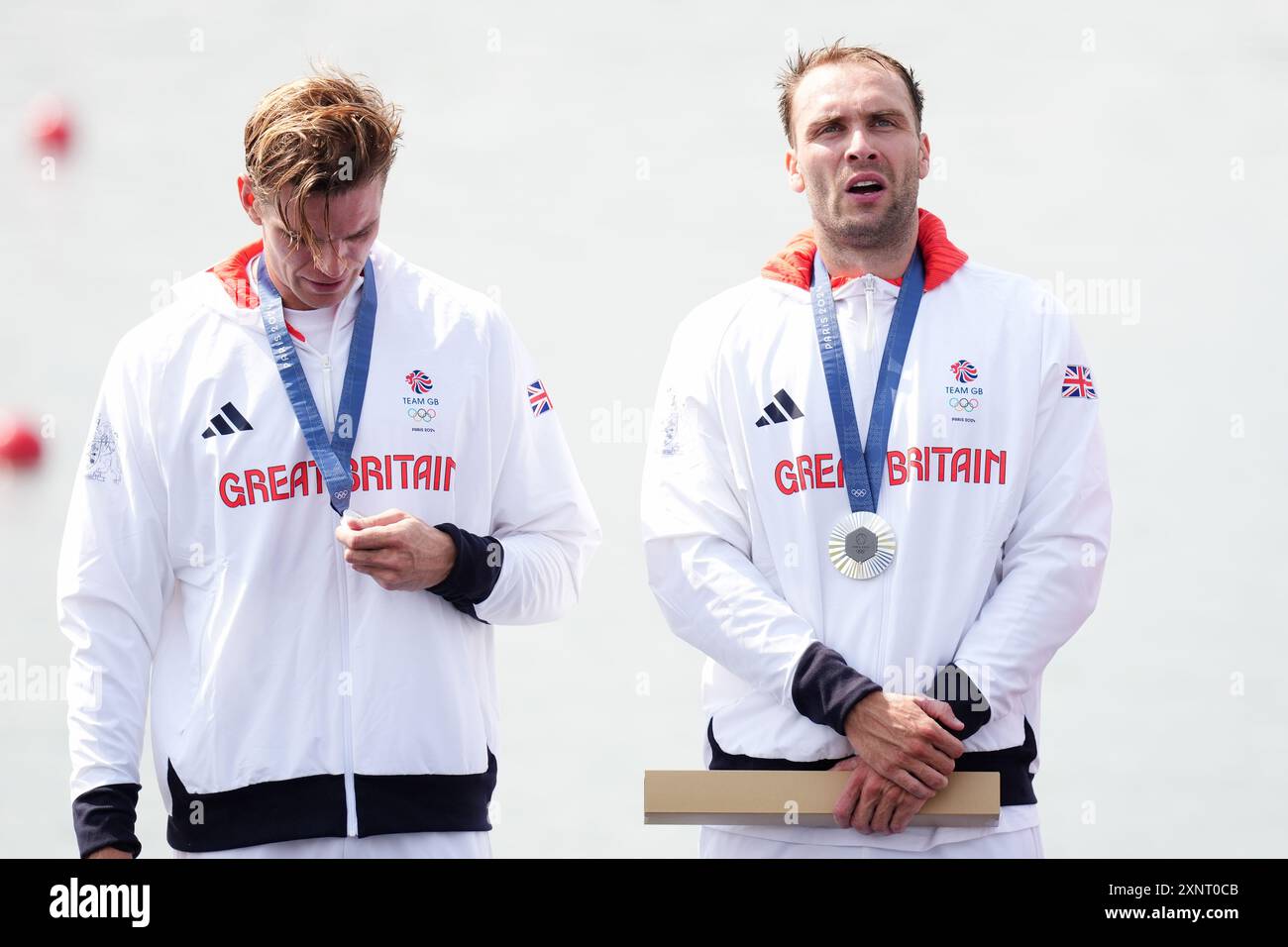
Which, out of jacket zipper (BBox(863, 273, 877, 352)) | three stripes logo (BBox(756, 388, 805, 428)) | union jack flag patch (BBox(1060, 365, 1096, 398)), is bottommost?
three stripes logo (BBox(756, 388, 805, 428))

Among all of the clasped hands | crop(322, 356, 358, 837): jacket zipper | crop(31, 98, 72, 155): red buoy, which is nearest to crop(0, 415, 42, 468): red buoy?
crop(31, 98, 72, 155): red buoy

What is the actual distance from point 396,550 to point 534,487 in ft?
1.12

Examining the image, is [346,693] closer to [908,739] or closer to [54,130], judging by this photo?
[908,739]

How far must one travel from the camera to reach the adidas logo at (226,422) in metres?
2.54

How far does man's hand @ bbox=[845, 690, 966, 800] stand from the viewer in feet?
7.79

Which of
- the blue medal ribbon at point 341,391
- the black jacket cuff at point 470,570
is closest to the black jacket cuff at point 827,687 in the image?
the black jacket cuff at point 470,570

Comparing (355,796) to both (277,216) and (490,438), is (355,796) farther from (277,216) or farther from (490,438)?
(277,216)

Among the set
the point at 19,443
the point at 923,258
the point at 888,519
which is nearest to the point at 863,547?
the point at 888,519

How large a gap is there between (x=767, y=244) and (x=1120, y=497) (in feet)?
3.50

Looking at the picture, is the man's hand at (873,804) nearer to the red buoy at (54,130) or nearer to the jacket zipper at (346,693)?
the jacket zipper at (346,693)

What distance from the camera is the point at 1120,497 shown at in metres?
3.93

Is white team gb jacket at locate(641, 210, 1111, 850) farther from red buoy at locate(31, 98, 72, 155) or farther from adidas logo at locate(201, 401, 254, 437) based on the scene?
red buoy at locate(31, 98, 72, 155)

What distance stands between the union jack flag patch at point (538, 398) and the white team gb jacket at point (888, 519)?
0.63ft

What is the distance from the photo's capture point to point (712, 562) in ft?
8.34
